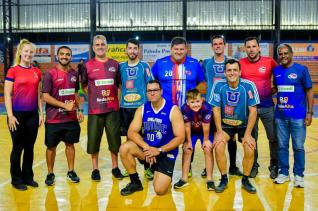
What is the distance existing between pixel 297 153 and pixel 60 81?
3396 mm

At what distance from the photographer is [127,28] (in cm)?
2455

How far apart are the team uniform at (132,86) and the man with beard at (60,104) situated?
71cm

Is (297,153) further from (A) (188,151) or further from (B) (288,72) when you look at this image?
(A) (188,151)

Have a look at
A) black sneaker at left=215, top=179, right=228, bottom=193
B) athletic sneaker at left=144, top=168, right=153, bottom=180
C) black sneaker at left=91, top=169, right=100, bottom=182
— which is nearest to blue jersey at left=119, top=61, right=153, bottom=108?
athletic sneaker at left=144, top=168, right=153, bottom=180

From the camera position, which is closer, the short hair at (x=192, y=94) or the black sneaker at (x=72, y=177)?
the short hair at (x=192, y=94)

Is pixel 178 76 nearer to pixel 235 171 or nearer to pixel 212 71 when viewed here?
pixel 212 71

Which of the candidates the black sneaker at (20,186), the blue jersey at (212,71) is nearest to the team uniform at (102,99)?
the black sneaker at (20,186)

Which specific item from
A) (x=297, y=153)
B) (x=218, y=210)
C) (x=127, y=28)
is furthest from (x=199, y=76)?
(x=127, y=28)

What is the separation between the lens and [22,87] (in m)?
5.02

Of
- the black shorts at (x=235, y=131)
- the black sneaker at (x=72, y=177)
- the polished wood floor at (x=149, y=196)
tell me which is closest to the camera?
the polished wood floor at (x=149, y=196)

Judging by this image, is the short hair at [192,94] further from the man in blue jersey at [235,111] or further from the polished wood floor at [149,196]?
the polished wood floor at [149,196]

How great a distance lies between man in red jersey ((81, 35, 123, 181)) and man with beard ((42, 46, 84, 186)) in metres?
0.23

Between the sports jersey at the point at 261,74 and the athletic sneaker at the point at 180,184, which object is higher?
Answer: the sports jersey at the point at 261,74

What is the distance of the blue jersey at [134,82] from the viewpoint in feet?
18.8
